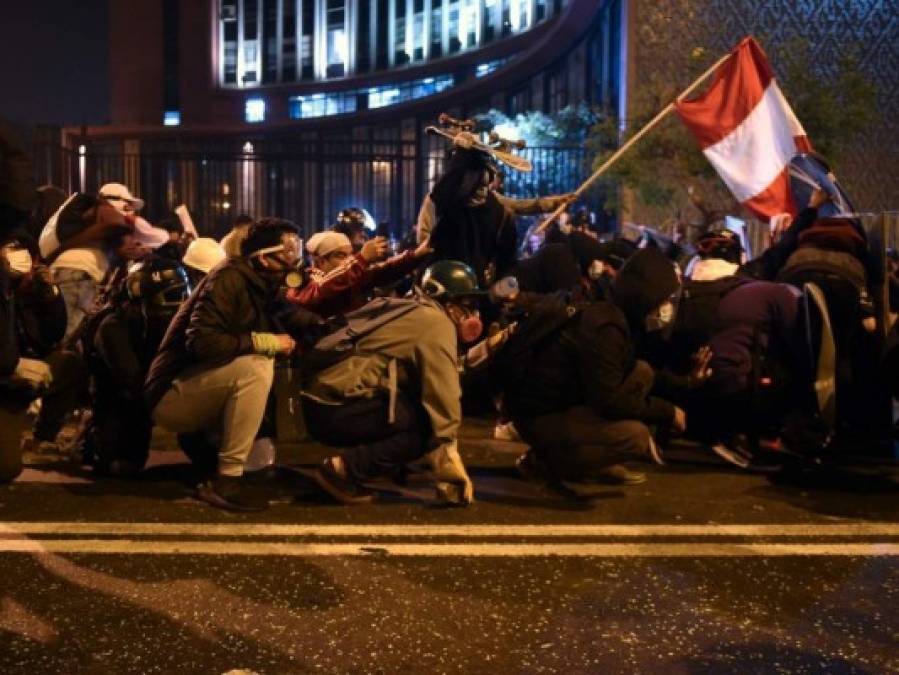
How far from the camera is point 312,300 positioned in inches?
249

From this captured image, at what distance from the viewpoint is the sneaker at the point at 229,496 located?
540 cm

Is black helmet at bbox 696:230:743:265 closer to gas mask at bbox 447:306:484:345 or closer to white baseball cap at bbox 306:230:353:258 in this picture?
gas mask at bbox 447:306:484:345

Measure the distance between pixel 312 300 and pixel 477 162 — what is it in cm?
168

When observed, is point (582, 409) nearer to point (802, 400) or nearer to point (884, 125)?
point (802, 400)

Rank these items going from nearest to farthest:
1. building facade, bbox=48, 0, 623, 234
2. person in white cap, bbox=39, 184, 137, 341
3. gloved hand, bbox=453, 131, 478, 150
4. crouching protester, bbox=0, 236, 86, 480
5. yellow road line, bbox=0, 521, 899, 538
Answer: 1. yellow road line, bbox=0, 521, 899, 538
2. crouching protester, bbox=0, 236, 86, 480
3. gloved hand, bbox=453, 131, 478, 150
4. person in white cap, bbox=39, 184, 137, 341
5. building facade, bbox=48, 0, 623, 234

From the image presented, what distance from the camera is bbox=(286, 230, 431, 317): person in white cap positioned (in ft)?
20.5

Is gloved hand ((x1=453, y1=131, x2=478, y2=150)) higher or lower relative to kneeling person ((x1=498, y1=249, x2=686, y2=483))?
higher

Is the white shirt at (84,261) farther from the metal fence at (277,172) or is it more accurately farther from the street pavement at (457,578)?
the metal fence at (277,172)

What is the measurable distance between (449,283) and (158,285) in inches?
66.8

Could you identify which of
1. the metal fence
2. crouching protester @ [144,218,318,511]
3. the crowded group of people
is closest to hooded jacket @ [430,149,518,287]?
the crowded group of people

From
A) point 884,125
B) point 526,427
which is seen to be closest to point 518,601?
point 526,427

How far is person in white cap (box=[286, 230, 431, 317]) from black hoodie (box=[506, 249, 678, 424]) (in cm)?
113

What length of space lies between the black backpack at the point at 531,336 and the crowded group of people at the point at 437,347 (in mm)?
11

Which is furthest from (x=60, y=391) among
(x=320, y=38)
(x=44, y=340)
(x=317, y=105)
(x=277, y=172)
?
(x=320, y=38)
